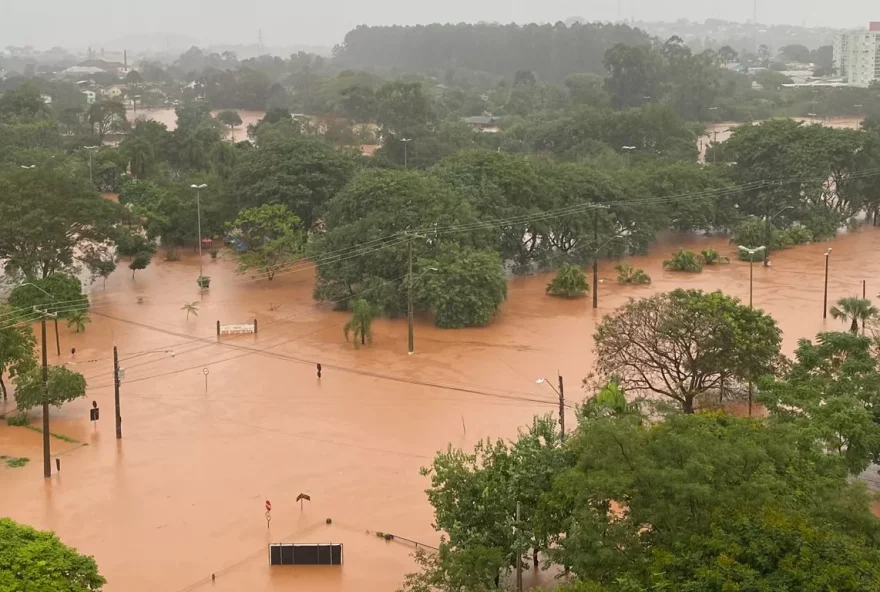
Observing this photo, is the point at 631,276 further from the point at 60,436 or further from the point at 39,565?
the point at 39,565

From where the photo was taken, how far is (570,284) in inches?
1452

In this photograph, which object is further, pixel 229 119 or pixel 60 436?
pixel 229 119

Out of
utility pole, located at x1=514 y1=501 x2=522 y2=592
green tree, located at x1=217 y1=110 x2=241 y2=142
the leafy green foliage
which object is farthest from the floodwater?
utility pole, located at x1=514 y1=501 x2=522 y2=592

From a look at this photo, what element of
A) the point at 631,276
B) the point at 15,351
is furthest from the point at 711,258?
the point at 15,351

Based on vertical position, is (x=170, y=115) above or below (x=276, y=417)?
above

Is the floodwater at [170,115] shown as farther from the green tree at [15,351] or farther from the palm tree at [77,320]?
the green tree at [15,351]

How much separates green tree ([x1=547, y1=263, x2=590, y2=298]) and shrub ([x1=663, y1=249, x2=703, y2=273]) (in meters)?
5.29

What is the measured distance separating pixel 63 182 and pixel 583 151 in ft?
109

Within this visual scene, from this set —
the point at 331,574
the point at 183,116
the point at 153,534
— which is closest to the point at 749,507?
the point at 331,574

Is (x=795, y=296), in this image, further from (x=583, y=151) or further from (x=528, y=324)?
(x=583, y=151)

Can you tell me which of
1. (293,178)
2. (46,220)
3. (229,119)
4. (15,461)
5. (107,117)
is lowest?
(15,461)

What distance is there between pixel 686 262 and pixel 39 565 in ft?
99.0

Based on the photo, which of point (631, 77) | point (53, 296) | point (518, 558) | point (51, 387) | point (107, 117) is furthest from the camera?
point (631, 77)

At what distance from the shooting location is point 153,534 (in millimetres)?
19188
